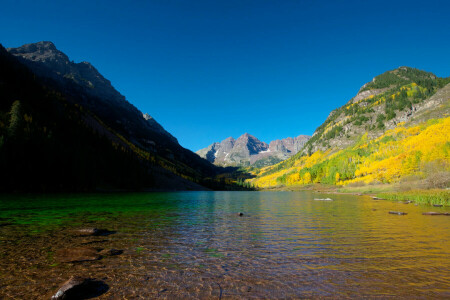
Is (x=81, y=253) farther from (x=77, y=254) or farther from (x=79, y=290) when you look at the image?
(x=79, y=290)

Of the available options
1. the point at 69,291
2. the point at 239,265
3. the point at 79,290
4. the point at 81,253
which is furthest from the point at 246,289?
the point at 81,253

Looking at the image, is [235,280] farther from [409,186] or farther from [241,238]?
[409,186]

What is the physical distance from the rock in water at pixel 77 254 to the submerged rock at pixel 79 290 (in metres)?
4.87

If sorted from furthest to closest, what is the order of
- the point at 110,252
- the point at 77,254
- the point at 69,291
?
the point at 110,252 < the point at 77,254 < the point at 69,291

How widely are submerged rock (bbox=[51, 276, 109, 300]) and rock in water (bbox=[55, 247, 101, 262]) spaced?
192 inches

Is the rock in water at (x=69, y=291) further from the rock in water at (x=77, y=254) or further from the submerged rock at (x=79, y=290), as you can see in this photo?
the rock in water at (x=77, y=254)

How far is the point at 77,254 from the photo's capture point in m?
14.9

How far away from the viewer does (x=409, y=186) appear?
80188mm

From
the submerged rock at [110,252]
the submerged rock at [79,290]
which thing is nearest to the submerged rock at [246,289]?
the submerged rock at [79,290]

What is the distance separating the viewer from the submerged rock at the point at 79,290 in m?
9.13

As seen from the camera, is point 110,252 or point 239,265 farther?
point 110,252

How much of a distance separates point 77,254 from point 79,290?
6729mm

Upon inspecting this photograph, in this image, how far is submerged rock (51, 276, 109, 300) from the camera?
360 inches

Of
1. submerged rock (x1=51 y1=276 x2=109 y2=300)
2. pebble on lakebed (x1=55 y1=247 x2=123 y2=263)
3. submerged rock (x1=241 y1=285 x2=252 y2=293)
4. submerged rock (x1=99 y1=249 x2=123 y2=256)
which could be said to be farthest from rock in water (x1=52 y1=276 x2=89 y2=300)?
submerged rock (x1=241 y1=285 x2=252 y2=293)
